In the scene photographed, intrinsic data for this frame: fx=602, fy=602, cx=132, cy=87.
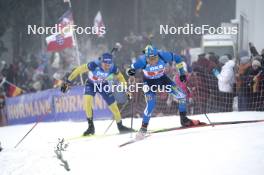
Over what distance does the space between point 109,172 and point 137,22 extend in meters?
16.4

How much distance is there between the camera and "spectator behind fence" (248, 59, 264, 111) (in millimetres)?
14078

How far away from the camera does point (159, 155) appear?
1017 cm

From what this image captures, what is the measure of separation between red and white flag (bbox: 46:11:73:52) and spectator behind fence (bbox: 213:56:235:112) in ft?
17.7

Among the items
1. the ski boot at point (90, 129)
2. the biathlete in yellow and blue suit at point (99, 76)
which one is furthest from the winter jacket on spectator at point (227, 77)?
the ski boot at point (90, 129)

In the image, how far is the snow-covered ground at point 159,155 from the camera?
30.4 ft

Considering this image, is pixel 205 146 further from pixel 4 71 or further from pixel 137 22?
pixel 137 22

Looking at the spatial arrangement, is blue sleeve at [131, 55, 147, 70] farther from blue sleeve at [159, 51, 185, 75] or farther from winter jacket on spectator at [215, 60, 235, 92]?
winter jacket on spectator at [215, 60, 235, 92]

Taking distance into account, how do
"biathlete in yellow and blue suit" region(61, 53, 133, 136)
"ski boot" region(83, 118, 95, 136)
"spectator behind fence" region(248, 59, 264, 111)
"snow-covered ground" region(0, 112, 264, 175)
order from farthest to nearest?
"spectator behind fence" region(248, 59, 264, 111) < "ski boot" region(83, 118, 95, 136) < "biathlete in yellow and blue suit" region(61, 53, 133, 136) < "snow-covered ground" region(0, 112, 264, 175)

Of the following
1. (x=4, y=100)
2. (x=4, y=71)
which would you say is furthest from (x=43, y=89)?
(x=4, y=71)

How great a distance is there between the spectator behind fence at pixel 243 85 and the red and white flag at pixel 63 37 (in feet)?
19.1

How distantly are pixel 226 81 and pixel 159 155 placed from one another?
16.4 feet

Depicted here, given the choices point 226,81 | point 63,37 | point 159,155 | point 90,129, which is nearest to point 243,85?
point 226,81

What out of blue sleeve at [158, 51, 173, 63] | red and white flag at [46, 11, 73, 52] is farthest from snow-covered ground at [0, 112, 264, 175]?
red and white flag at [46, 11, 73, 52]

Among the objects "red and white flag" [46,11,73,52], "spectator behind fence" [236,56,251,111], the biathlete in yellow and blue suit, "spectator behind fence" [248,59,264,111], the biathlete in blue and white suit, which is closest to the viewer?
the biathlete in blue and white suit
